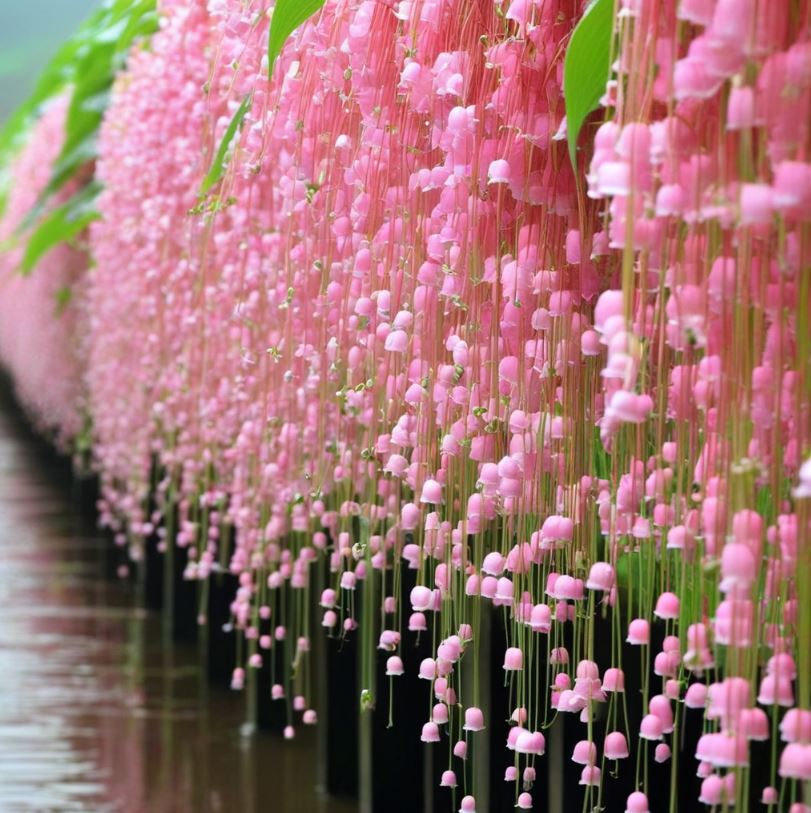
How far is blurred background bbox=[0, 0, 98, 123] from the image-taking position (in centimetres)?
1189

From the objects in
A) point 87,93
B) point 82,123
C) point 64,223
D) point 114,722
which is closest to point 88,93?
point 87,93

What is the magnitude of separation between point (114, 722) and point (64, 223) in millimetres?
1235

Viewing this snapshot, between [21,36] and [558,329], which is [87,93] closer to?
→ [558,329]

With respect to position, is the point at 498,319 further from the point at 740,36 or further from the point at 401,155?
the point at 740,36

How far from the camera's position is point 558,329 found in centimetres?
96

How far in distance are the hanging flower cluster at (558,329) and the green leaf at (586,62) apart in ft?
0.05

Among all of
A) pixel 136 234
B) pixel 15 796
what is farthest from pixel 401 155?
pixel 15 796

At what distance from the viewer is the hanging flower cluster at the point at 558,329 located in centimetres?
66

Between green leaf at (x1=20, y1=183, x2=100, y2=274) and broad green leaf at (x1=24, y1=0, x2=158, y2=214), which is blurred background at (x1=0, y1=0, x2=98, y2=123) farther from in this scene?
green leaf at (x1=20, y1=183, x2=100, y2=274)

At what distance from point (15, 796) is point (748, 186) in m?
2.10

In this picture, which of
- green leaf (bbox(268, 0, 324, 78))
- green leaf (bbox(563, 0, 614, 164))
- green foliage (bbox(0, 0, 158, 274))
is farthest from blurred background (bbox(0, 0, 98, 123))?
green leaf (bbox(563, 0, 614, 164))

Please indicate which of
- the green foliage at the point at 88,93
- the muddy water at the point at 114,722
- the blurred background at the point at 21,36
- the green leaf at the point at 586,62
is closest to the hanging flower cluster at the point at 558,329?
the green leaf at the point at 586,62

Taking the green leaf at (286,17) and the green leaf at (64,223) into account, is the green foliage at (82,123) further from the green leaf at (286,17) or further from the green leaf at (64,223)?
the green leaf at (286,17)

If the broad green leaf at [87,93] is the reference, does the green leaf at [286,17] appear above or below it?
below
